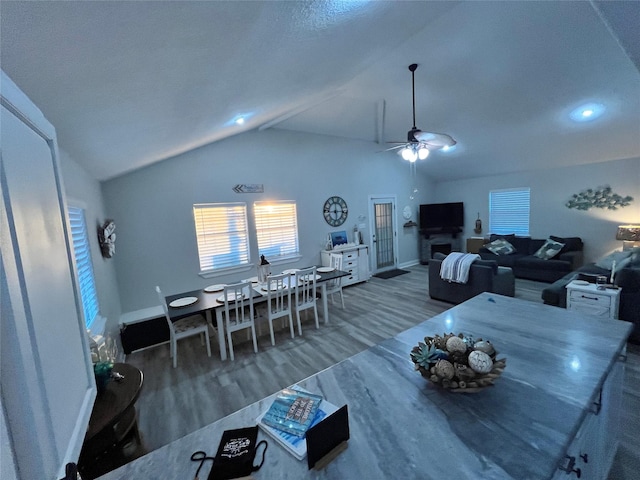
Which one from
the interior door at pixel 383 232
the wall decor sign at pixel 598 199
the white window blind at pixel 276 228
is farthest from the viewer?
the interior door at pixel 383 232

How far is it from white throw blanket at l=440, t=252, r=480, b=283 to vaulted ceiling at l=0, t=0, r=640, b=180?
2.43 metres

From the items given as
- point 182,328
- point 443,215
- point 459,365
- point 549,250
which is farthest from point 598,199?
point 182,328

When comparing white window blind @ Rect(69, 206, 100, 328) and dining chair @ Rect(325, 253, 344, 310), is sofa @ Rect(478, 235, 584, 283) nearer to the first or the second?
dining chair @ Rect(325, 253, 344, 310)

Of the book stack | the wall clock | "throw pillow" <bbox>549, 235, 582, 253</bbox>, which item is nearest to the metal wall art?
the book stack

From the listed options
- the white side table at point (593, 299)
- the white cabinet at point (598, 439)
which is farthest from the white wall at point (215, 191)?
the white cabinet at point (598, 439)

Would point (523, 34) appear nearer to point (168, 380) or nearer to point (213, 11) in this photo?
point (213, 11)

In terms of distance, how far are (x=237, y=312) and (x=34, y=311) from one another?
9.26ft

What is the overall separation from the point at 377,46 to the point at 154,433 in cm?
369

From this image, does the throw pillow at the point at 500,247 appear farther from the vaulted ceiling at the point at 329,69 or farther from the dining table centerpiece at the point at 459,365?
the dining table centerpiece at the point at 459,365

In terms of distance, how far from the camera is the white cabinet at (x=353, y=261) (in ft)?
18.8

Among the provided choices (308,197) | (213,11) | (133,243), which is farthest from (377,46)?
(133,243)

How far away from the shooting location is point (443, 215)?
7.57m

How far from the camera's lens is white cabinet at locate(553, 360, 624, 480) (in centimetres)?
103

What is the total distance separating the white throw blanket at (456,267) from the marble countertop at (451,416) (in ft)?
8.75
